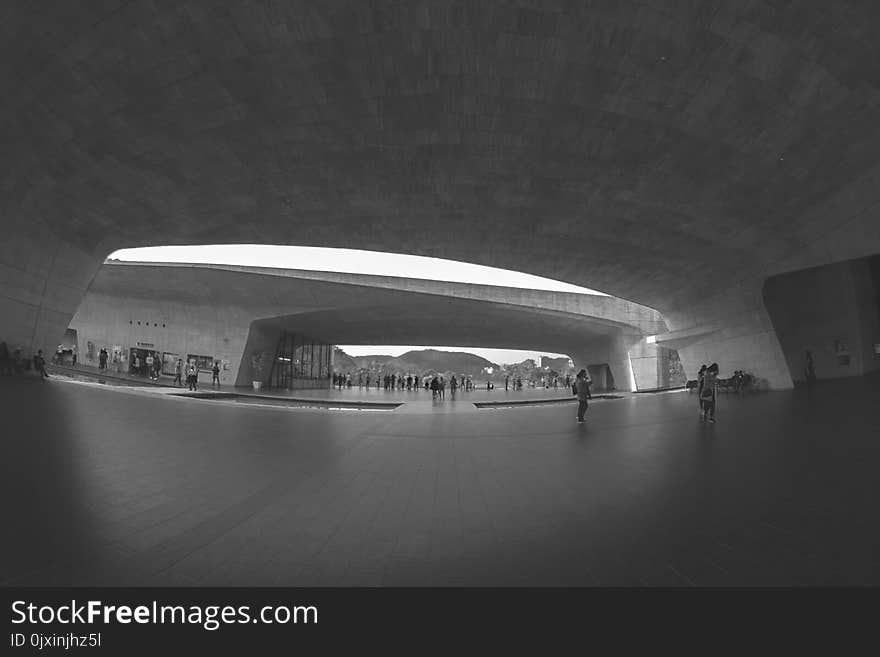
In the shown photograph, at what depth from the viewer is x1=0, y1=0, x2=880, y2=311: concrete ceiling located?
571 cm

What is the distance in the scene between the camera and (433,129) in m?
8.03

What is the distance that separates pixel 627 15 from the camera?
18.0 feet

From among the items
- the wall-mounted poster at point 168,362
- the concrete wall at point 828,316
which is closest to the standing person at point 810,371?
the concrete wall at point 828,316

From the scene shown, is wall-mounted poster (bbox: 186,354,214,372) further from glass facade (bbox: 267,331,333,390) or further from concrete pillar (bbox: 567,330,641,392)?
concrete pillar (bbox: 567,330,641,392)

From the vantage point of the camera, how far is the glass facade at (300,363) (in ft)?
98.7

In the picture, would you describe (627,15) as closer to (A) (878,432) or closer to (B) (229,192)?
(A) (878,432)

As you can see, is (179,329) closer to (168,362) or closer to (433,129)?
(168,362)

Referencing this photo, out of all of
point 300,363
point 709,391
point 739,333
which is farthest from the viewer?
point 300,363

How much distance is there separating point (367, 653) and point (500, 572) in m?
0.85

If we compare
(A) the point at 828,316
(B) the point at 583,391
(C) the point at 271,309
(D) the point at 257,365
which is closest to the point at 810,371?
(A) the point at 828,316

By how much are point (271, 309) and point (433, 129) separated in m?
20.7

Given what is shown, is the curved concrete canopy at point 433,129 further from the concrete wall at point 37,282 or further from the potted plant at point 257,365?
the potted plant at point 257,365

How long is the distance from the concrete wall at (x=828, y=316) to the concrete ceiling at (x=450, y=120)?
518 centimetres

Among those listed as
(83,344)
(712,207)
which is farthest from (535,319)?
(83,344)
